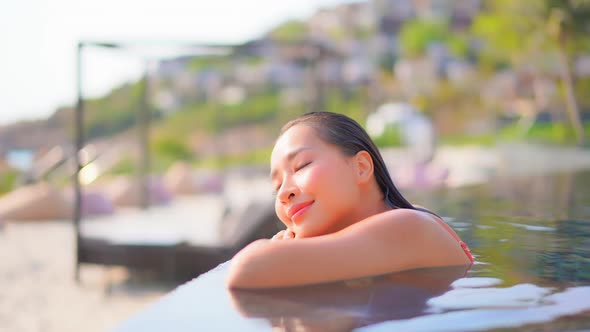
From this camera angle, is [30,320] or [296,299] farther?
[30,320]

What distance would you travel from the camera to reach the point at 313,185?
1.29 metres

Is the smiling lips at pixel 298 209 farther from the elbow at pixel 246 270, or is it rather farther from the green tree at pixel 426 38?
the green tree at pixel 426 38

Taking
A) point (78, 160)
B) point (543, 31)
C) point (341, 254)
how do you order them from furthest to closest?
point (543, 31)
point (78, 160)
point (341, 254)

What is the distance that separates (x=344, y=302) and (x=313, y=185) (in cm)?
29

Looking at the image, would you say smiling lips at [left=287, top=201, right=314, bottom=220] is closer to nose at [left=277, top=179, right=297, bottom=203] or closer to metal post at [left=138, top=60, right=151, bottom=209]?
nose at [left=277, top=179, right=297, bottom=203]

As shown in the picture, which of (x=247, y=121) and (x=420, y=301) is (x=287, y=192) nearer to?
(x=420, y=301)

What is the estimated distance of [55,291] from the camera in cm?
631

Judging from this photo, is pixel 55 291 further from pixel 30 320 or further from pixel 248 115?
pixel 248 115

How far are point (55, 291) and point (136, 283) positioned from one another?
0.73m

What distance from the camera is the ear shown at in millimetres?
1354

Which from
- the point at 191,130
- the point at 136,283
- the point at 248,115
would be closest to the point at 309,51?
the point at 136,283

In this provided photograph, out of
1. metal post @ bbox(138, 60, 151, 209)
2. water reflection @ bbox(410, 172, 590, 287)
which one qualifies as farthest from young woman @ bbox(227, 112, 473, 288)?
metal post @ bbox(138, 60, 151, 209)

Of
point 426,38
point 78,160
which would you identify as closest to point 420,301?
point 78,160

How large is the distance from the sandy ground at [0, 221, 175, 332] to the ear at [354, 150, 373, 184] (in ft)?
10.9
